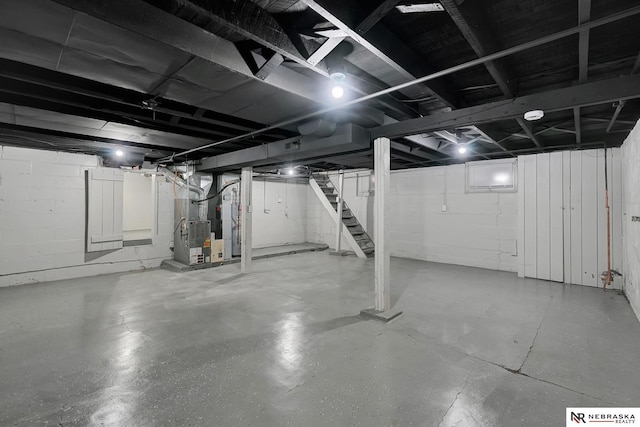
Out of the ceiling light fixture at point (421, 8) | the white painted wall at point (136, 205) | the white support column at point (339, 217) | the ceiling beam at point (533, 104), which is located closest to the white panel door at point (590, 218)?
the ceiling beam at point (533, 104)

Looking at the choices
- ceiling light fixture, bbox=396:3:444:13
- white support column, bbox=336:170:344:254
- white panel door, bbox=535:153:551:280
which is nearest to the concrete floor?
white panel door, bbox=535:153:551:280

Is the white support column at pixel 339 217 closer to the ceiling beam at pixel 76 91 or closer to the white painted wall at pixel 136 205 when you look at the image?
the ceiling beam at pixel 76 91

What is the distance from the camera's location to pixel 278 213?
860 cm

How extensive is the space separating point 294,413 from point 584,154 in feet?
18.7

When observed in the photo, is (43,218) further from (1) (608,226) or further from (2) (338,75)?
(1) (608,226)

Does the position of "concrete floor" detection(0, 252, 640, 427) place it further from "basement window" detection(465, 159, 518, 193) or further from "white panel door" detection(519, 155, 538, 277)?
"basement window" detection(465, 159, 518, 193)

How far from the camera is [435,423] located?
1652 millimetres

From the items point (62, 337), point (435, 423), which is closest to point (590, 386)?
point (435, 423)

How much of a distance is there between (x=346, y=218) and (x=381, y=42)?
586 centimetres

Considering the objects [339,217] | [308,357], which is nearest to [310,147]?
[308,357]

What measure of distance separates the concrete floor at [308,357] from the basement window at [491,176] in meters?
2.17

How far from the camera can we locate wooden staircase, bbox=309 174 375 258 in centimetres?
707

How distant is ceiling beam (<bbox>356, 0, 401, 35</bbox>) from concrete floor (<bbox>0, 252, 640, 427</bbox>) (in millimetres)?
2247

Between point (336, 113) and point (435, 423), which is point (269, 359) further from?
point (336, 113)
